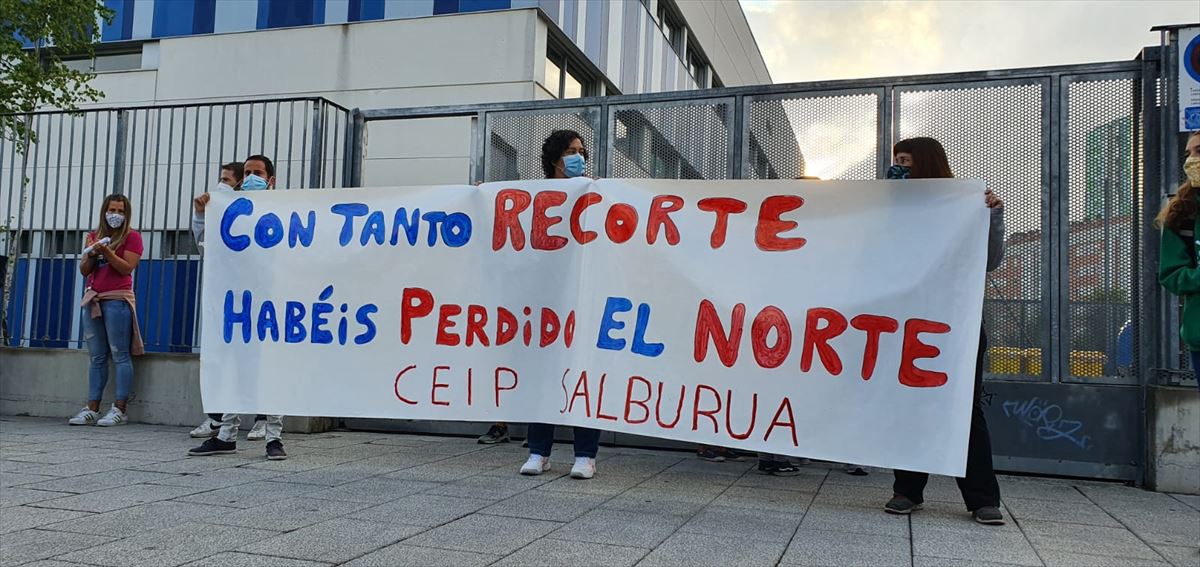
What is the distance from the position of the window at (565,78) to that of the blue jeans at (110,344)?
989 centimetres

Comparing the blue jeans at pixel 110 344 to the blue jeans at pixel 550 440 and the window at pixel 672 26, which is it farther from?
the window at pixel 672 26

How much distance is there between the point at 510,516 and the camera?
13.4ft

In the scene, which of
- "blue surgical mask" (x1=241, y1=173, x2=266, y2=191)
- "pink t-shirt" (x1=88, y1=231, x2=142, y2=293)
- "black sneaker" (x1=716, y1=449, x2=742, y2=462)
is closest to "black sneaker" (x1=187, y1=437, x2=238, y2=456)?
"blue surgical mask" (x1=241, y1=173, x2=266, y2=191)

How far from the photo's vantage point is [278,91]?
56.0 ft

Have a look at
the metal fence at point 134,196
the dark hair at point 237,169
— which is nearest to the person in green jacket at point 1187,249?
the dark hair at point 237,169

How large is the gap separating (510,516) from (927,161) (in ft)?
8.77

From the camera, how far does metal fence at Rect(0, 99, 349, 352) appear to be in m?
7.88

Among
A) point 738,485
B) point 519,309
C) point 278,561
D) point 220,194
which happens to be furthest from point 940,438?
point 220,194

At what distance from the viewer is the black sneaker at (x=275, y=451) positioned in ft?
18.4

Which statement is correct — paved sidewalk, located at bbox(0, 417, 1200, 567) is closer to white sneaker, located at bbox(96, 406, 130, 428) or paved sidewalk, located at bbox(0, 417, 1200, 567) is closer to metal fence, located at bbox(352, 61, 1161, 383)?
metal fence, located at bbox(352, 61, 1161, 383)

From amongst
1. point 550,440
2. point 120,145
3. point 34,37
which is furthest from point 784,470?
point 34,37

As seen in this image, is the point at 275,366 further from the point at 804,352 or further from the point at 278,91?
the point at 278,91

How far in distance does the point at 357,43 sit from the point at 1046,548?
15.3 metres

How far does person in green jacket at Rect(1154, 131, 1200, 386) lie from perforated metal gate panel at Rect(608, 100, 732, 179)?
3.22 metres
